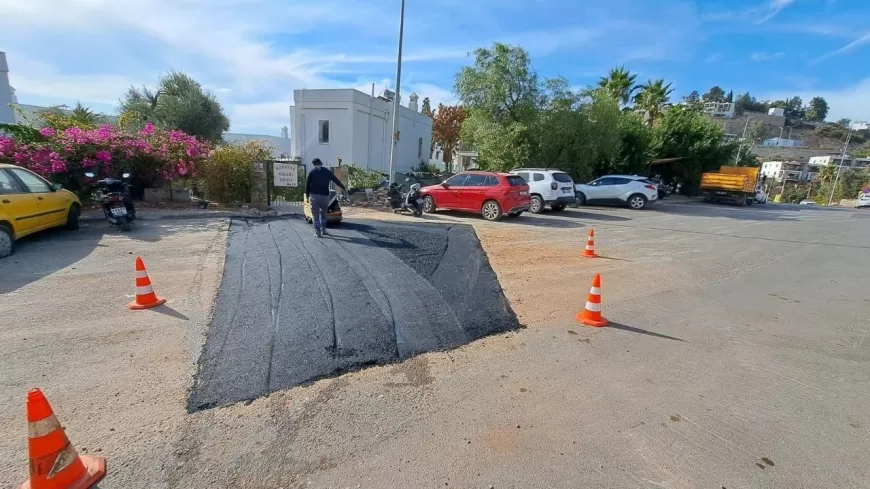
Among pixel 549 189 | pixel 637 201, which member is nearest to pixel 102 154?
pixel 549 189

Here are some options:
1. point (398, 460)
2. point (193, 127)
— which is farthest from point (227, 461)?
point (193, 127)

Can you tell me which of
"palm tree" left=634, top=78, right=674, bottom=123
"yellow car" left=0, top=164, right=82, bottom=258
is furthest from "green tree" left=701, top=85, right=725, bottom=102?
"yellow car" left=0, top=164, right=82, bottom=258

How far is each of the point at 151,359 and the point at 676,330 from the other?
5.61m

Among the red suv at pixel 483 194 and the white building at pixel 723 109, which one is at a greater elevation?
the white building at pixel 723 109

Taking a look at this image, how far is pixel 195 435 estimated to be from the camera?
8.19ft

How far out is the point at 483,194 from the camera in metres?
12.5

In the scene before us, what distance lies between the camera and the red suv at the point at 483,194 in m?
12.3

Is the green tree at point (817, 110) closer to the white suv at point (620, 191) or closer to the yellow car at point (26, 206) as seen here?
the white suv at point (620, 191)

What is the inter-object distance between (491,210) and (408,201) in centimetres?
280

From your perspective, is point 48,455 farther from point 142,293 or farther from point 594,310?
point 594,310

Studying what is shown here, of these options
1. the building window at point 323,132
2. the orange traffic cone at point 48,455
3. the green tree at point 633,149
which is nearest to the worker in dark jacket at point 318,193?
the orange traffic cone at point 48,455

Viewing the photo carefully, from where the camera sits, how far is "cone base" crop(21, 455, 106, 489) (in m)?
2.02

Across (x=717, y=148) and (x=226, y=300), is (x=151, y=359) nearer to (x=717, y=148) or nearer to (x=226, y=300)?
(x=226, y=300)

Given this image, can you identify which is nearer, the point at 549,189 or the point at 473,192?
the point at 473,192
